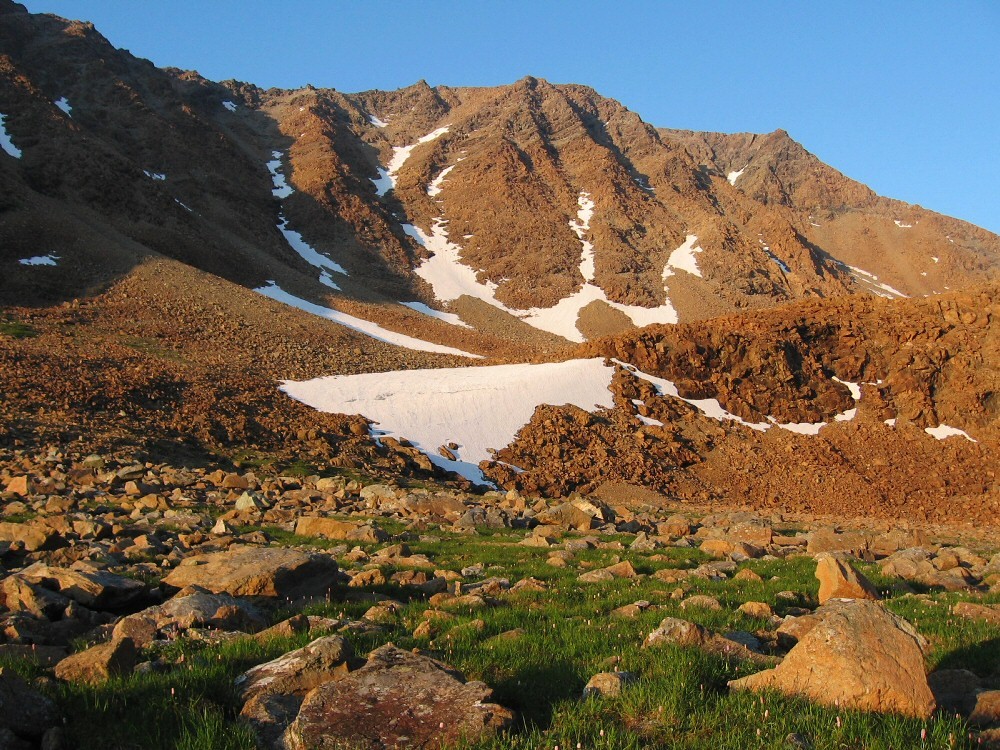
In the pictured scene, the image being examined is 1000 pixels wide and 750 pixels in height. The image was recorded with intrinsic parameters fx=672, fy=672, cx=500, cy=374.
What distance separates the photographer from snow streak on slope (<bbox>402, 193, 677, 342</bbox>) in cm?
12006

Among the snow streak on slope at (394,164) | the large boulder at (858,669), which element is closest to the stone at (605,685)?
the large boulder at (858,669)

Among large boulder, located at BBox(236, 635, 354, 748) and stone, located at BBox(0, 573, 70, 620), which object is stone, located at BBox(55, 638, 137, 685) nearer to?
large boulder, located at BBox(236, 635, 354, 748)

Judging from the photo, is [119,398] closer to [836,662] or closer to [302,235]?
[836,662]

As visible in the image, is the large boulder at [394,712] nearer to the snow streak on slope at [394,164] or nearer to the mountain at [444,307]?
the mountain at [444,307]

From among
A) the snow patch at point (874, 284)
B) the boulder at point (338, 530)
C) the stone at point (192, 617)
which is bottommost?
the boulder at point (338, 530)

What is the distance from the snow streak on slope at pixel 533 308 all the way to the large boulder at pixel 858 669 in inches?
4305

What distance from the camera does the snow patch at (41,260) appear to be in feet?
214

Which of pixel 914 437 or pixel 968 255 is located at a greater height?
pixel 968 255

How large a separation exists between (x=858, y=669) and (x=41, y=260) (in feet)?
259

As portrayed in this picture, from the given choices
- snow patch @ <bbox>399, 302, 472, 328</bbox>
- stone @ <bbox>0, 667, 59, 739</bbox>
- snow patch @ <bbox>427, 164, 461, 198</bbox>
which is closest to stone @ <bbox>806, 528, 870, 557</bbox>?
stone @ <bbox>0, 667, 59, 739</bbox>

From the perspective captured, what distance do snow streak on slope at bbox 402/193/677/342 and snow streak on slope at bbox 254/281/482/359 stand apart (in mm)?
33517

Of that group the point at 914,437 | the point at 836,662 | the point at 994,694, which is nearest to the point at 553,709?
the point at 836,662

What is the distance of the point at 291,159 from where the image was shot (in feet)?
524

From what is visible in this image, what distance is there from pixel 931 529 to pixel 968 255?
690 feet
